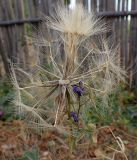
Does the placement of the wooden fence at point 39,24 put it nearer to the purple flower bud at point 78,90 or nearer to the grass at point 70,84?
the grass at point 70,84

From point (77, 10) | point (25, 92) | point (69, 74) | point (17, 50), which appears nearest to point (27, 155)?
point (25, 92)

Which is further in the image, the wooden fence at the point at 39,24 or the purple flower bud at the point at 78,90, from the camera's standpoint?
the wooden fence at the point at 39,24

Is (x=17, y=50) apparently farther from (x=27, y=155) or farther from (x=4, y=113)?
(x=27, y=155)

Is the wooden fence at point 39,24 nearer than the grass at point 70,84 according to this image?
No

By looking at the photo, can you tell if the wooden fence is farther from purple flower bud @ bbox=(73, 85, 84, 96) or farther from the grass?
purple flower bud @ bbox=(73, 85, 84, 96)

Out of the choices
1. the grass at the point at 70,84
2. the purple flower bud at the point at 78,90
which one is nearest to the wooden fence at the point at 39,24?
the grass at the point at 70,84

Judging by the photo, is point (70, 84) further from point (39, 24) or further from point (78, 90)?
point (39, 24)

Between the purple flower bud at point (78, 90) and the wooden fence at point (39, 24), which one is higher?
the wooden fence at point (39, 24)

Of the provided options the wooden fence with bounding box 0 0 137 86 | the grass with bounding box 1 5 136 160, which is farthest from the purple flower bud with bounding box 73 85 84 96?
the wooden fence with bounding box 0 0 137 86
